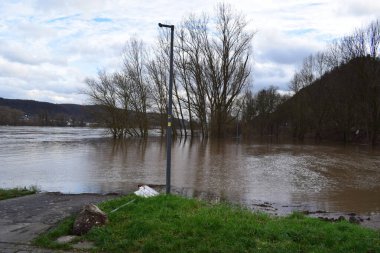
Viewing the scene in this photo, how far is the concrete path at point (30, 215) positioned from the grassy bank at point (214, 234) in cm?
35

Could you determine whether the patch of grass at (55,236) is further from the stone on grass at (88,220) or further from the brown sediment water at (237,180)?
the brown sediment water at (237,180)

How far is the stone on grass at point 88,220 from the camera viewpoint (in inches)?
273

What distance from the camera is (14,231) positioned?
286 inches

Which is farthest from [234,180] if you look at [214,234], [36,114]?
[36,114]

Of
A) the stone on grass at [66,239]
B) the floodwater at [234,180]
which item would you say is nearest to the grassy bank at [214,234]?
the stone on grass at [66,239]

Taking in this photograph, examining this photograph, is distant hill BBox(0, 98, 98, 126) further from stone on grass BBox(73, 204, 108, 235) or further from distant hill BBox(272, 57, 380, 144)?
stone on grass BBox(73, 204, 108, 235)

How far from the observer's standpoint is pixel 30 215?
868cm

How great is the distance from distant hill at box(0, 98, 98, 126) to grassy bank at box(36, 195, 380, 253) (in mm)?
136122

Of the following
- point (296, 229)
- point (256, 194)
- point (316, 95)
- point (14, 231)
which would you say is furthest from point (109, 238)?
point (316, 95)

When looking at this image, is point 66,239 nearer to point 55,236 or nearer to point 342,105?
point 55,236

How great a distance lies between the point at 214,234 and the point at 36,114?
182m

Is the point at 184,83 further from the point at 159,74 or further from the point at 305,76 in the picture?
the point at 305,76

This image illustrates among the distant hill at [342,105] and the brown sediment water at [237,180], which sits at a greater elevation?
the distant hill at [342,105]

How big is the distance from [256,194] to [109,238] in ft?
28.2
